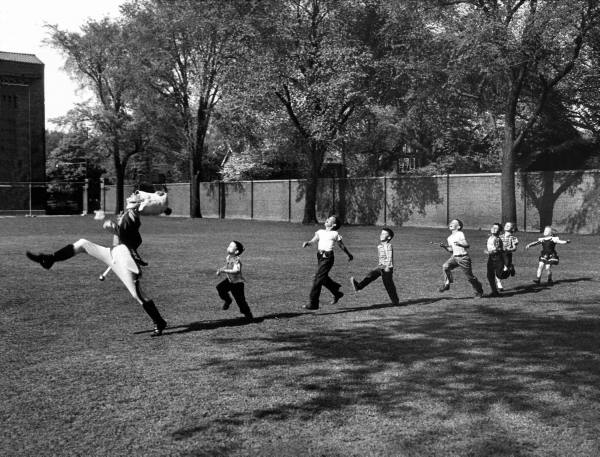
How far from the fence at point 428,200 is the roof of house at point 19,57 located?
20766mm

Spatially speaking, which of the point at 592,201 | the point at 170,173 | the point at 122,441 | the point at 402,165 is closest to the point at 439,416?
the point at 122,441

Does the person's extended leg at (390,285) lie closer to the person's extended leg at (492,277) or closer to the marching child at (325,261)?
the marching child at (325,261)

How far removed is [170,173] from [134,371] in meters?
86.3

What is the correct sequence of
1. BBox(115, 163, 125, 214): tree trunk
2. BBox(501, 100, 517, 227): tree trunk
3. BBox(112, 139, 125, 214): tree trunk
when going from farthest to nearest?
BBox(115, 163, 125, 214): tree trunk, BBox(112, 139, 125, 214): tree trunk, BBox(501, 100, 517, 227): tree trunk

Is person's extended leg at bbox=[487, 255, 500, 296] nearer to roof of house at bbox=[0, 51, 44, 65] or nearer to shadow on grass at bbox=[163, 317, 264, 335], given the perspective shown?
shadow on grass at bbox=[163, 317, 264, 335]

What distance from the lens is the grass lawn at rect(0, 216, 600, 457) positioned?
510cm

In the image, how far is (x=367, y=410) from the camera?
18.9 feet

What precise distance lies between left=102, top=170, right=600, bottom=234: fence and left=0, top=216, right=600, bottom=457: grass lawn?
823 inches

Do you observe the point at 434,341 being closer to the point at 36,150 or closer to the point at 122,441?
the point at 122,441

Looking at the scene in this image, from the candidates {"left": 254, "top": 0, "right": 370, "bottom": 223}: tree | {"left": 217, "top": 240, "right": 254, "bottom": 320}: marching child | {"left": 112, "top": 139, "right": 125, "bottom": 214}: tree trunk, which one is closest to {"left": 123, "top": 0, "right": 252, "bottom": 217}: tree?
{"left": 254, "top": 0, "right": 370, "bottom": 223}: tree

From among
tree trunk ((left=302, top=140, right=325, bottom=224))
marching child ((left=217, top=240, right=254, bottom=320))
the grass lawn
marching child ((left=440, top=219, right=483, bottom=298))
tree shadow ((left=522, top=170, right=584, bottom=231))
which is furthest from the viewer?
tree trunk ((left=302, top=140, right=325, bottom=224))

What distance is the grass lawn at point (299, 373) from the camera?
510cm

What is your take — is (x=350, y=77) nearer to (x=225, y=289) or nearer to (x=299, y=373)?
(x=225, y=289)

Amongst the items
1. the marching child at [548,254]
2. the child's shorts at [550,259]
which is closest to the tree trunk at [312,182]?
the marching child at [548,254]
